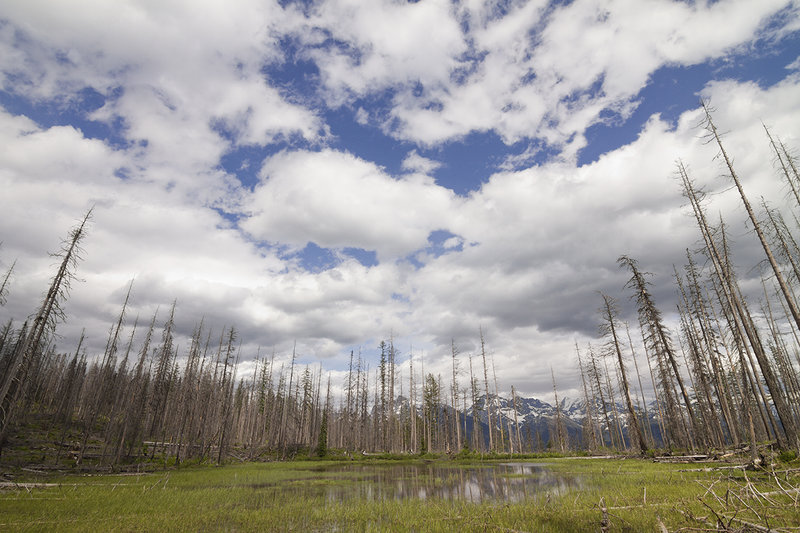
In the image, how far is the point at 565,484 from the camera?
1914 centimetres

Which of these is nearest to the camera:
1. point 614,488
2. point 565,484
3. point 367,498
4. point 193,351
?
point 614,488

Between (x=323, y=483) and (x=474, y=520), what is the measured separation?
16485mm

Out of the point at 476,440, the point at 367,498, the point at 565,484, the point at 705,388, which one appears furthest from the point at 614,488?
the point at 476,440

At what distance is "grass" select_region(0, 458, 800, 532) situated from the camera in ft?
30.0

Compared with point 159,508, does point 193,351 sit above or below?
above

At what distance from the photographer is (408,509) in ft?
43.8

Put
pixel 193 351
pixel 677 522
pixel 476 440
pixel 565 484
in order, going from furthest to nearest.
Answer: pixel 476 440 → pixel 193 351 → pixel 565 484 → pixel 677 522

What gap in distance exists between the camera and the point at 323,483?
2338 centimetres

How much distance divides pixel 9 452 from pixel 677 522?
52.4 metres

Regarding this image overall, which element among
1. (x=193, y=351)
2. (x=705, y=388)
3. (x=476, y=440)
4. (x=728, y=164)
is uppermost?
(x=728, y=164)

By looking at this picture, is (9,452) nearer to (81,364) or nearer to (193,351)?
(193,351)

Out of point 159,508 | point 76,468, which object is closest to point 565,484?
point 159,508

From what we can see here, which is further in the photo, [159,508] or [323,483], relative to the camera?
[323,483]

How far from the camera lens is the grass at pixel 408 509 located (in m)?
9.16
